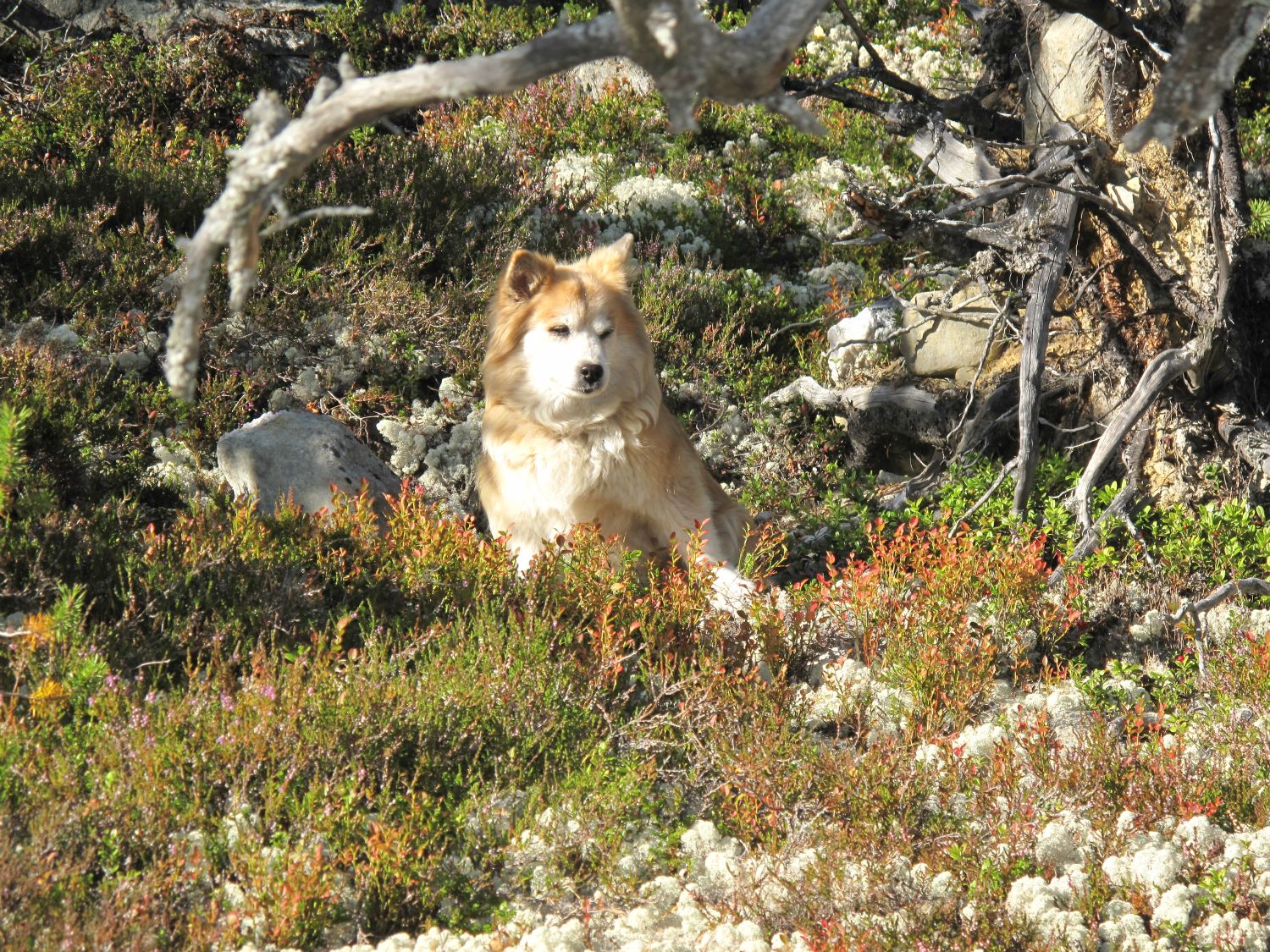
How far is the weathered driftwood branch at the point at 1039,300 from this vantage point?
227 inches

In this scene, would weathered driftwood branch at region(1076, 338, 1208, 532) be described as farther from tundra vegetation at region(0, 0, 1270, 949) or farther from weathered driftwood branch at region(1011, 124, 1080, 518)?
weathered driftwood branch at region(1011, 124, 1080, 518)

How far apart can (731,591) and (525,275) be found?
1844mm

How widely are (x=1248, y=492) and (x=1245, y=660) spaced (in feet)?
5.46

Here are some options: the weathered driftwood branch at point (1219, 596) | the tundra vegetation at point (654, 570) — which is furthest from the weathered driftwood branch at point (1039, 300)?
the weathered driftwood branch at point (1219, 596)

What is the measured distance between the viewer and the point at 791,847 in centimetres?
373

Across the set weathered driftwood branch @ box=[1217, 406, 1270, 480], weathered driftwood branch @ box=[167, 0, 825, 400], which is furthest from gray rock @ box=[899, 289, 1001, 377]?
weathered driftwood branch @ box=[167, 0, 825, 400]

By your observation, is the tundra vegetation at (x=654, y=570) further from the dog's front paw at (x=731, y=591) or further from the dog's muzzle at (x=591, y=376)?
the dog's muzzle at (x=591, y=376)

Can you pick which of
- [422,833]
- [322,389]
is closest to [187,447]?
[322,389]

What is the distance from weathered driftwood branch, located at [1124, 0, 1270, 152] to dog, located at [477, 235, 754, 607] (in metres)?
3.12

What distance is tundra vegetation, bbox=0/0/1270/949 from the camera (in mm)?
3496

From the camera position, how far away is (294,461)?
6.09m

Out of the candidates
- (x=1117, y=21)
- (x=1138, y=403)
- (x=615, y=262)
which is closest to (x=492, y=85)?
(x=615, y=262)

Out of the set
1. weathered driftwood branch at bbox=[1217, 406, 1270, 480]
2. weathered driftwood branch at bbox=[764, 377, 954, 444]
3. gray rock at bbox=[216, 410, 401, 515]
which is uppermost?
weathered driftwood branch at bbox=[1217, 406, 1270, 480]

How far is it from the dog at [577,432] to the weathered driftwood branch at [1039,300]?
59.5 inches
